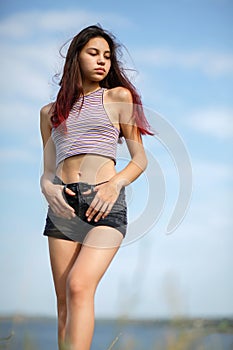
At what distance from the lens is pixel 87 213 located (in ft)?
7.57

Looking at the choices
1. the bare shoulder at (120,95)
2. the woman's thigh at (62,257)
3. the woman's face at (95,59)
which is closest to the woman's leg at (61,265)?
the woman's thigh at (62,257)

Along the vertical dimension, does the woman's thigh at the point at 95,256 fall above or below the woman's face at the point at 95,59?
below

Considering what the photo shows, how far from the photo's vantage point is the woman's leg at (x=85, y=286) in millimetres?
2117

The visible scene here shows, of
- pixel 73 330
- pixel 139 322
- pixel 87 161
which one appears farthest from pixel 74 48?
pixel 139 322

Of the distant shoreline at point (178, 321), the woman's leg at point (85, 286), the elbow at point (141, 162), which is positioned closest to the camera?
the distant shoreline at point (178, 321)

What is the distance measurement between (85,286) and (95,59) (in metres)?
1.10

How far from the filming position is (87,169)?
241cm

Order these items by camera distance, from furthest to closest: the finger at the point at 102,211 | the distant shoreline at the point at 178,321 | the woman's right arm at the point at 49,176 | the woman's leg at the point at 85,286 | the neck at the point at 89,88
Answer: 1. the neck at the point at 89,88
2. the woman's right arm at the point at 49,176
3. the finger at the point at 102,211
4. the woman's leg at the point at 85,286
5. the distant shoreline at the point at 178,321

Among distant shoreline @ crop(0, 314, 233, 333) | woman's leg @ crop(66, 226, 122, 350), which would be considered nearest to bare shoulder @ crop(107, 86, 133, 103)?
woman's leg @ crop(66, 226, 122, 350)

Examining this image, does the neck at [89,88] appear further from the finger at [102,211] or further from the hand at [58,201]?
the finger at [102,211]

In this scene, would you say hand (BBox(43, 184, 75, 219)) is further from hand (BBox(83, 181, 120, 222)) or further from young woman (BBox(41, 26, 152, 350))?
hand (BBox(83, 181, 120, 222))

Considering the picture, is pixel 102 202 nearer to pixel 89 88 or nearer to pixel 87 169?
pixel 87 169

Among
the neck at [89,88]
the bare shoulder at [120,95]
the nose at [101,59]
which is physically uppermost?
the nose at [101,59]

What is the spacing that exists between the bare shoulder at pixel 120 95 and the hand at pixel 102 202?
46cm
